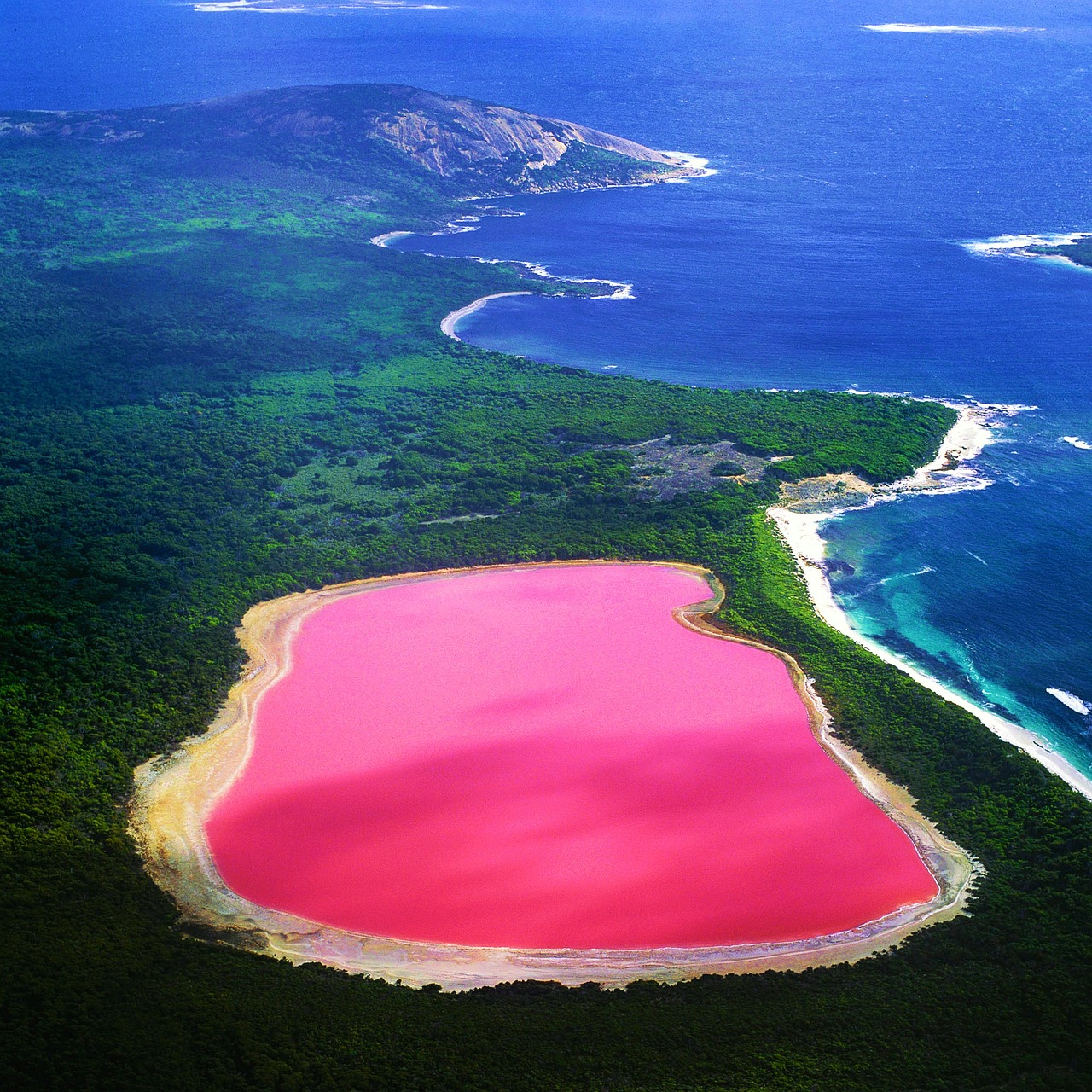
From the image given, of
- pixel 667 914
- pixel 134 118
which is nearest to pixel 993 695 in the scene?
pixel 667 914

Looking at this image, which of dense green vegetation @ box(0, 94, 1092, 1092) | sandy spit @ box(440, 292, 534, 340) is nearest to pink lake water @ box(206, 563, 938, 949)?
A: dense green vegetation @ box(0, 94, 1092, 1092)

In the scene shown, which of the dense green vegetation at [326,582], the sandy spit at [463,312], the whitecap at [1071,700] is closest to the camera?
the dense green vegetation at [326,582]

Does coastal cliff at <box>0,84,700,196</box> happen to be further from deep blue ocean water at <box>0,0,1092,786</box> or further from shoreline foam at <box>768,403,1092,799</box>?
shoreline foam at <box>768,403,1092,799</box>

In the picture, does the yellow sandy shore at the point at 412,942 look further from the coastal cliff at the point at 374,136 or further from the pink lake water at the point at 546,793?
the coastal cliff at the point at 374,136

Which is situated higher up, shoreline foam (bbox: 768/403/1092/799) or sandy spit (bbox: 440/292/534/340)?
sandy spit (bbox: 440/292/534/340)

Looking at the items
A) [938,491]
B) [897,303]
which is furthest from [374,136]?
[938,491]

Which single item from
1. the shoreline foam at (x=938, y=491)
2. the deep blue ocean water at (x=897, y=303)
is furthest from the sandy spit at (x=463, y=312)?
the shoreline foam at (x=938, y=491)

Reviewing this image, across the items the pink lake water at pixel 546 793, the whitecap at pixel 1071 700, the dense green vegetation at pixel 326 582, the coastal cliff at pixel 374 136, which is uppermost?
the coastal cliff at pixel 374 136

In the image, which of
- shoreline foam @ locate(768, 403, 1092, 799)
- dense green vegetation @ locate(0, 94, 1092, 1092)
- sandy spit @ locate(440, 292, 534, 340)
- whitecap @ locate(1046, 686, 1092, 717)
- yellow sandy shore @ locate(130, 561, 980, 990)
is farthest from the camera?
sandy spit @ locate(440, 292, 534, 340)
